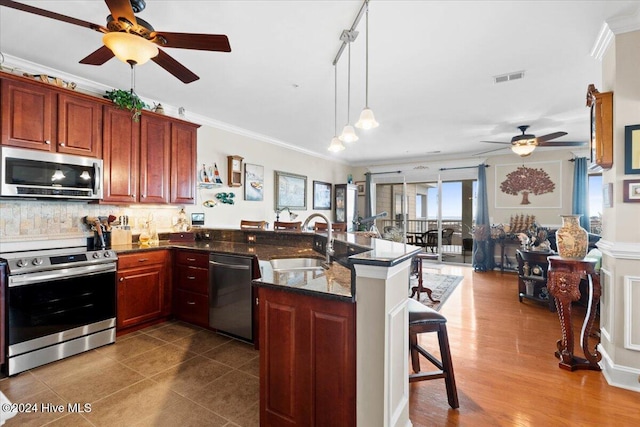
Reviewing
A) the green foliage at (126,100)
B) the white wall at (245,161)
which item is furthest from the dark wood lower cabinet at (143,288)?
the green foliage at (126,100)

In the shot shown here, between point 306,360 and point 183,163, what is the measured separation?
332cm

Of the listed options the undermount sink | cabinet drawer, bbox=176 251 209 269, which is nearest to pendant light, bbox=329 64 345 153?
the undermount sink

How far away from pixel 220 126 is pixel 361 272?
4203 mm

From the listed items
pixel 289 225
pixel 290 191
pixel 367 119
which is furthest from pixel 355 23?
pixel 290 191

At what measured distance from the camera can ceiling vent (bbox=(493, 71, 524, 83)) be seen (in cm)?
316

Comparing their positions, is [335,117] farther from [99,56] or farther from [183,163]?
[99,56]

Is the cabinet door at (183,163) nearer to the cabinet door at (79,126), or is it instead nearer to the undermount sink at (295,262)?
the cabinet door at (79,126)

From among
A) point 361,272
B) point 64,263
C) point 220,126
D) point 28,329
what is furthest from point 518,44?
point 28,329

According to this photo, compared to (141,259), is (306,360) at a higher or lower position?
lower

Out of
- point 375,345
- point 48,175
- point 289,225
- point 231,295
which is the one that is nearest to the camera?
point 375,345

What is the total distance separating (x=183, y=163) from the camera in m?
3.98

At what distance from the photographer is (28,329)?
242 centimetres

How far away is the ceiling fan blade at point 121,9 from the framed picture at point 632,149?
3451 mm

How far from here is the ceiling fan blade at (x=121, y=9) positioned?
5.24 feet
